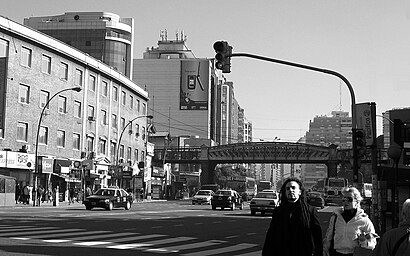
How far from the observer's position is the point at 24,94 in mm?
52719

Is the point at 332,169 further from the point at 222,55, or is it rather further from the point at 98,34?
the point at 222,55

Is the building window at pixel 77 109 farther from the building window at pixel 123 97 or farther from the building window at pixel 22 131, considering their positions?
the building window at pixel 123 97

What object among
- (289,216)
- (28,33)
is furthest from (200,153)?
(289,216)

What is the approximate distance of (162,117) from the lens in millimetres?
148875

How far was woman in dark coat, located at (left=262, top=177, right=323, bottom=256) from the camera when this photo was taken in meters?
6.76

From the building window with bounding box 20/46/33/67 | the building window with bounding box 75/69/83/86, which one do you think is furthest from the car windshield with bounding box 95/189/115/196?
the building window with bounding box 75/69/83/86

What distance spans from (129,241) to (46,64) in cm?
4159

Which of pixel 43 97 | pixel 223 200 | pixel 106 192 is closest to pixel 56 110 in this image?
pixel 43 97

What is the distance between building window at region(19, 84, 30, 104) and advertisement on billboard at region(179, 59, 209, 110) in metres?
92.3

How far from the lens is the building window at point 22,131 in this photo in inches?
2047

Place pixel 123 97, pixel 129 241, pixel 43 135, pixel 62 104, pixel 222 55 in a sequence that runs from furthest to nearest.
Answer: pixel 123 97, pixel 62 104, pixel 43 135, pixel 222 55, pixel 129 241

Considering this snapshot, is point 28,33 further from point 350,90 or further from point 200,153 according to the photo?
point 200,153

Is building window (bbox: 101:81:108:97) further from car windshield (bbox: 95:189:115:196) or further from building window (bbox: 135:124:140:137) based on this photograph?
car windshield (bbox: 95:189:115:196)

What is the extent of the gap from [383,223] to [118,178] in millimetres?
51611
